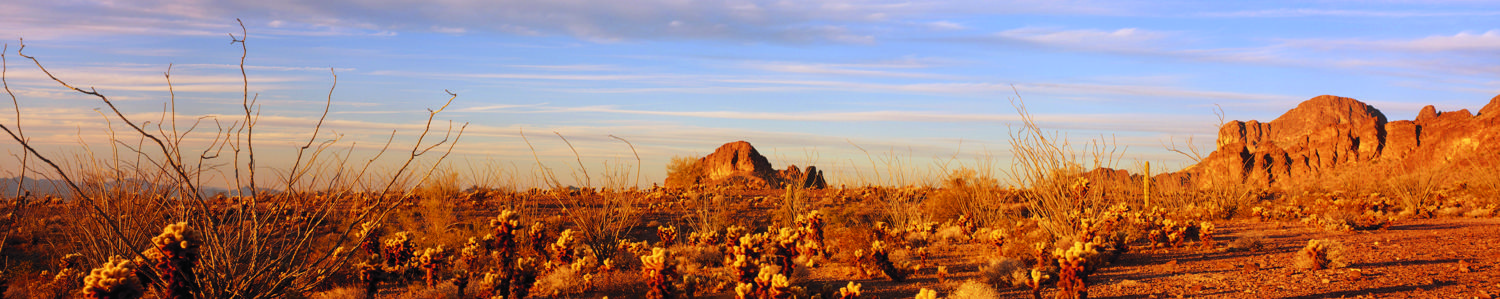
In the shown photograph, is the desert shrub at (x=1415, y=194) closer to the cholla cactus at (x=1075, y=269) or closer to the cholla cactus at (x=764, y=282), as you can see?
the cholla cactus at (x=1075, y=269)

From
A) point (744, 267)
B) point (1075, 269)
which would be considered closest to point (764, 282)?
point (744, 267)

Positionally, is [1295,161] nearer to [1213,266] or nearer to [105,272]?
[1213,266]

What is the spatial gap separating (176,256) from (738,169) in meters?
28.5

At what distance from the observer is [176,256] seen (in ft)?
13.9

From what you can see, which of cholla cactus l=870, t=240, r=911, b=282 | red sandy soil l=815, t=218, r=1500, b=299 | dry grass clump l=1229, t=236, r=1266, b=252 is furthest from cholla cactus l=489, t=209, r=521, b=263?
dry grass clump l=1229, t=236, r=1266, b=252

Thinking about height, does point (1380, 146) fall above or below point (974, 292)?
above

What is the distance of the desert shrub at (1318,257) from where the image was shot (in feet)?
23.5

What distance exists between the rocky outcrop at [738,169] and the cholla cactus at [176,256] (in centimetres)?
2520

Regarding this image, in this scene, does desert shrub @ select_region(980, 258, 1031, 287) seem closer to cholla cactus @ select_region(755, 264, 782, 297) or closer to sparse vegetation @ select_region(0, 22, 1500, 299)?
sparse vegetation @ select_region(0, 22, 1500, 299)

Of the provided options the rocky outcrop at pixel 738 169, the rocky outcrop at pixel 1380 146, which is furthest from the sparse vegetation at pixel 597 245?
the rocky outcrop at pixel 1380 146

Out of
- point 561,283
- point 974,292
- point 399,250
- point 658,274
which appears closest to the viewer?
point 658,274

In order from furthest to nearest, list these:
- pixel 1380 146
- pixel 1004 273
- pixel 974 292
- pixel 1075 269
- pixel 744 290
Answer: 1. pixel 1380 146
2. pixel 1004 273
3. pixel 974 292
4. pixel 1075 269
5. pixel 744 290

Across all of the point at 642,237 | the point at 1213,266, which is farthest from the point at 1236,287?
the point at 642,237

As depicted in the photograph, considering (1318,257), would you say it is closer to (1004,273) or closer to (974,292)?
(1004,273)
